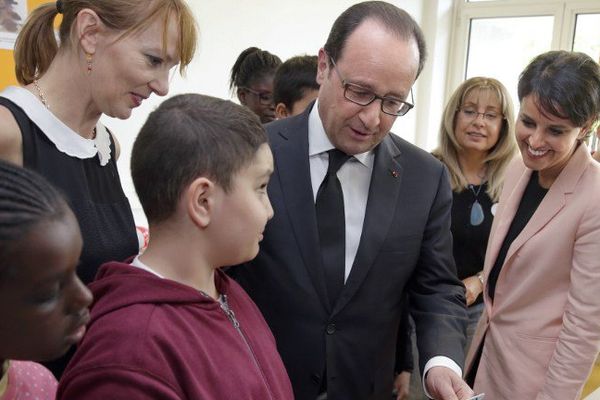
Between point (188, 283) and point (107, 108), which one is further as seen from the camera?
point (107, 108)

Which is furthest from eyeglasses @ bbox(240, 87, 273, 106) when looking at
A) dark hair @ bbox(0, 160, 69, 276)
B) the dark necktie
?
dark hair @ bbox(0, 160, 69, 276)

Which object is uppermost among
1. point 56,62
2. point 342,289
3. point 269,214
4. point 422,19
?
point 422,19

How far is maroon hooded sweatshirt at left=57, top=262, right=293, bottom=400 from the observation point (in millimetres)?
769

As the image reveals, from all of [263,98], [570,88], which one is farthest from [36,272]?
[263,98]

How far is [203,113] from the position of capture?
0.93 meters

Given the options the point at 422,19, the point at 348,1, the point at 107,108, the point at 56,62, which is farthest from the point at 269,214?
the point at 422,19

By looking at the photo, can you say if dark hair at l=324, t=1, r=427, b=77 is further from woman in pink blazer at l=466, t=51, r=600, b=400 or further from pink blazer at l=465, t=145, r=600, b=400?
pink blazer at l=465, t=145, r=600, b=400

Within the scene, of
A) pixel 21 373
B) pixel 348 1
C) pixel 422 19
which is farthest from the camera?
pixel 422 19

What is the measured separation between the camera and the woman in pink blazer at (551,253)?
1.58 metres

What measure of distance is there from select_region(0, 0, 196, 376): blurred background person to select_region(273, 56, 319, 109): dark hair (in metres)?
1.01

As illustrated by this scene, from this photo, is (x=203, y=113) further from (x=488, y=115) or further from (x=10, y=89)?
(x=488, y=115)

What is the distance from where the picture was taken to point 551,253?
1.64 metres

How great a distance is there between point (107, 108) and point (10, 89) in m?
0.22

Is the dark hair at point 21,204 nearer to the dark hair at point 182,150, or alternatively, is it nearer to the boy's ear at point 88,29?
the dark hair at point 182,150
